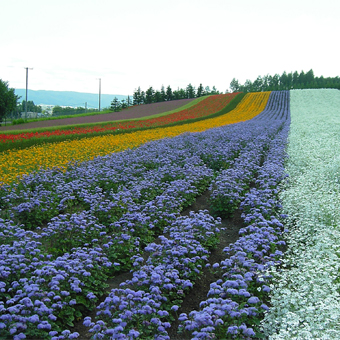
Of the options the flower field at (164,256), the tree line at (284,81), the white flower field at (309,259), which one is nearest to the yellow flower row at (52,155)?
the flower field at (164,256)

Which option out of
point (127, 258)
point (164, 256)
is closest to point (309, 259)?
point (164, 256)

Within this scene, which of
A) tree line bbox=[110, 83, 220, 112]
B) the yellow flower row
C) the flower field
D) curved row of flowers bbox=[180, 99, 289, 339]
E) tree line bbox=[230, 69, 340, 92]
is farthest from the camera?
tree line bbox=[230, 69, 340, 92]

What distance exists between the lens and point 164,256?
6.07 metres

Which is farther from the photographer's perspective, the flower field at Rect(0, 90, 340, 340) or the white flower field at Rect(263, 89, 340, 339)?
the flower field at Rect(0, 90, 340, 340)

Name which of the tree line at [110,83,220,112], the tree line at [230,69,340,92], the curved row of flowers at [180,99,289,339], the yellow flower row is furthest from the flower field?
the tree line at [230,69,340,92]

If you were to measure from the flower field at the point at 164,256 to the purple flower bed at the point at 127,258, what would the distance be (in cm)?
3

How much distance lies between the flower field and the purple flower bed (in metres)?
0.03

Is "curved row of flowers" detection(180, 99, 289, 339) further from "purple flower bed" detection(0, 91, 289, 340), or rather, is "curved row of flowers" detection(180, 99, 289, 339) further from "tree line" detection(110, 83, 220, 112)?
"tree line" detection(110, 83, 220, 112)

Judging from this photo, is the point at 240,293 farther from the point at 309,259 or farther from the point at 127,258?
the point at 127,258

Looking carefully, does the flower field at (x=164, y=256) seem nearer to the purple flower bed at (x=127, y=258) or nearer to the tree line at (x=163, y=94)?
the purple flower bed at (x=127, y=258)

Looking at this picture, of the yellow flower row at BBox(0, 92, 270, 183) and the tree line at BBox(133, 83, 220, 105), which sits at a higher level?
the tree line at BBox(133, 83, 220, 105)

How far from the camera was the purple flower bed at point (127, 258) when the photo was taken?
434 centimetres

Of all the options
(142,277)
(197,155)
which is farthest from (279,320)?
(197,155)

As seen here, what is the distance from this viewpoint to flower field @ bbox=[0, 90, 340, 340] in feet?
14.1
